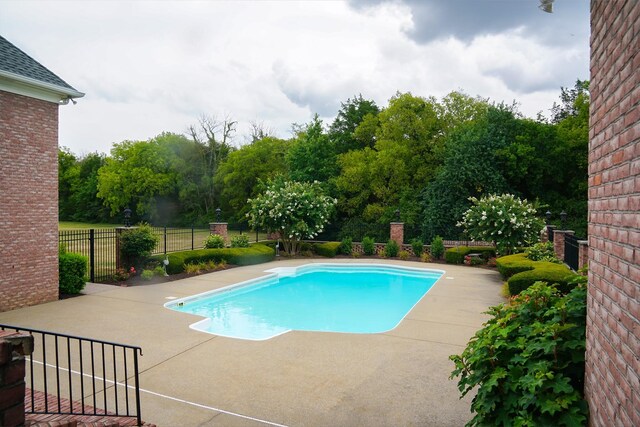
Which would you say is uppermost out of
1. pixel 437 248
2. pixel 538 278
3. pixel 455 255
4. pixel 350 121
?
pixel 350 121

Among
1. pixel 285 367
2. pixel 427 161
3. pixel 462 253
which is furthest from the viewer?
pixel 427 161

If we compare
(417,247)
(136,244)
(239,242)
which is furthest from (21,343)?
(417,247)

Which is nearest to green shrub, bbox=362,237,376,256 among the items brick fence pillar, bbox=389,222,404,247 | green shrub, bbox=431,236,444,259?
brick fence pillar, bbox=389,222,404,247

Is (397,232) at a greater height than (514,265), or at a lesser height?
greater

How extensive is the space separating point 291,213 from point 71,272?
10.4 meters

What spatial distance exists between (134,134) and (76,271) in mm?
36931

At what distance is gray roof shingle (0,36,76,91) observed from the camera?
32.0 ft

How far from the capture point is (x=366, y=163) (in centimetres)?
2605

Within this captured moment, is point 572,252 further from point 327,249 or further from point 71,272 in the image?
point 71,272

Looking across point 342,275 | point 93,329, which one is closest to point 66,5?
point 93,329

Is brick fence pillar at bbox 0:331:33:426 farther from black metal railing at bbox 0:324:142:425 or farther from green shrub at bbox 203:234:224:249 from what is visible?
green shrub at bbox 203:234:224:249

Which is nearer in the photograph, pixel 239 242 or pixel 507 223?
pixel 507 223

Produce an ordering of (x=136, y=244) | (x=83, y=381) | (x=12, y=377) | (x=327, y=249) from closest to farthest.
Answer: (x=12, y=377) < (x=83, y=381) < (x=136, y=244) < (x=327, y=249)

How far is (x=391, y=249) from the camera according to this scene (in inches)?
827
